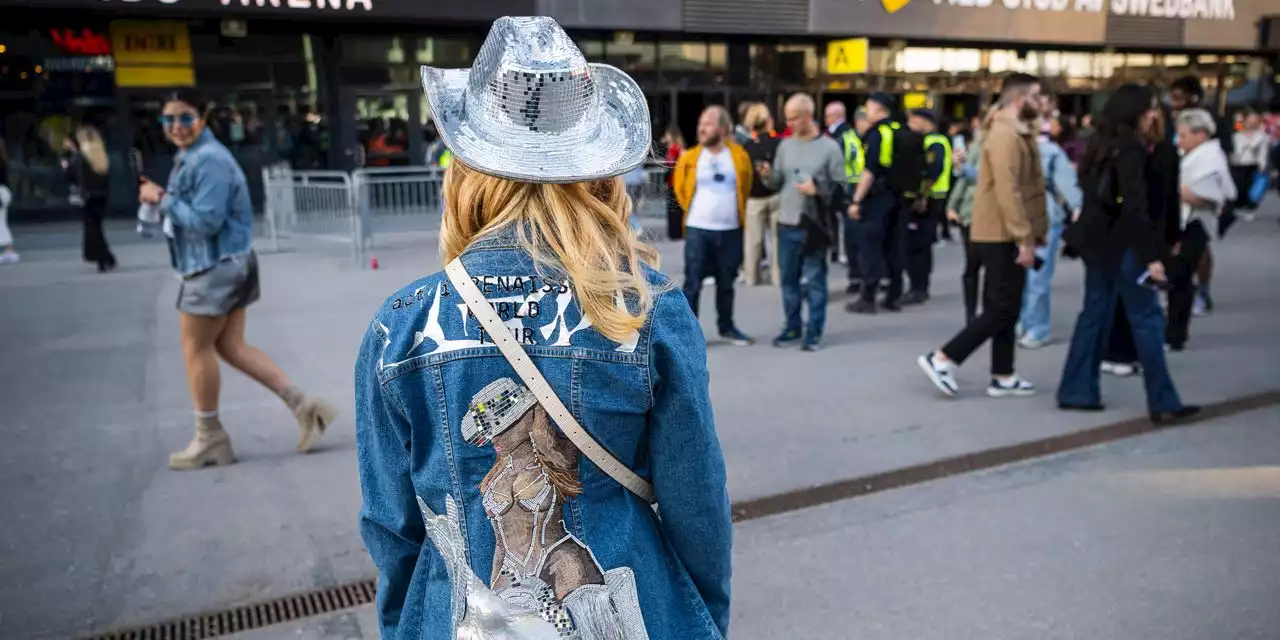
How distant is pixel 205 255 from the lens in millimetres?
5281

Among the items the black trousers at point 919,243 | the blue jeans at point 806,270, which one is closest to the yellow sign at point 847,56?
the black trousers at point 919,243

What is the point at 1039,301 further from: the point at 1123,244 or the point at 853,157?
the point at 853,157

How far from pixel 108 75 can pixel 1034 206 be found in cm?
1619

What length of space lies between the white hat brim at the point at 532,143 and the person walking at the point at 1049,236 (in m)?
6.66

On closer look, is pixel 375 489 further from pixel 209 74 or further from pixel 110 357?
pixel 209 74

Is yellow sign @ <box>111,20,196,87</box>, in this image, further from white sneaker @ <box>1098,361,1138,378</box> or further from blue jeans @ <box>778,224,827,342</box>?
white sneaker @ <box>1098,361,1138,378</box>

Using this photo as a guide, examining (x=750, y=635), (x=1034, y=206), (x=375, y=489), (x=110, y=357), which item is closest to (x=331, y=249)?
(x=110, y=357)

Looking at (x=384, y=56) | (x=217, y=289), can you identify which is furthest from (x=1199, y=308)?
(x=384, y=56)

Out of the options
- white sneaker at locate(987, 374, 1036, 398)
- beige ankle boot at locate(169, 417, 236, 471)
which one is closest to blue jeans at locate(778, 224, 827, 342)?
white sneaker at locate(987, 374, 1036, 398)

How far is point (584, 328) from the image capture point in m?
1.69

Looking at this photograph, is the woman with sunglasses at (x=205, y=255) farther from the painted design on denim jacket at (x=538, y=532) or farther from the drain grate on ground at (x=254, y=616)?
the painted design on denim jacket at (x=538, y=532)

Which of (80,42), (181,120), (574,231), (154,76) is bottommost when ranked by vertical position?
(574,231)

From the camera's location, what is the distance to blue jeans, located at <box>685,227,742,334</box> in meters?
8.06

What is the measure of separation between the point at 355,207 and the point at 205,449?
7.68 m
